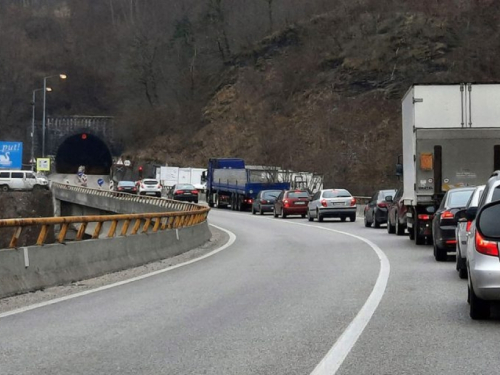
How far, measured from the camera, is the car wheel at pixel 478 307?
1084 cm

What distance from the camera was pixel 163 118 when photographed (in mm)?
104000

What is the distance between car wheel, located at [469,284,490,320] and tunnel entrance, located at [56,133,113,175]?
86657mm

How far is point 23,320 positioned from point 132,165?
8998cm

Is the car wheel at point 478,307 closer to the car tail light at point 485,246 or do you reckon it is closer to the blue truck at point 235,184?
the car tail light at point 485,246

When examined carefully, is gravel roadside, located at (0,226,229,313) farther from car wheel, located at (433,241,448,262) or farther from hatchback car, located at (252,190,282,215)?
hatchback car, located at (252,190,282,215)

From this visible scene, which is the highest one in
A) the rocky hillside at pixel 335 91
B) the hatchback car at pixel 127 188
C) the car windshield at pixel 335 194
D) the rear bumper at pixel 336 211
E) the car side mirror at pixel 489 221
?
the rocky hillside at pixel 335 91

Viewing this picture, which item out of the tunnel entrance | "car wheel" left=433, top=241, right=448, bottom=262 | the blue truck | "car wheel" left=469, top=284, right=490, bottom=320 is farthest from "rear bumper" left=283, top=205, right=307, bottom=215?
the tunnel entrance

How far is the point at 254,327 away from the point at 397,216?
20444 mm

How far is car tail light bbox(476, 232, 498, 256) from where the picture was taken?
10.4 meters

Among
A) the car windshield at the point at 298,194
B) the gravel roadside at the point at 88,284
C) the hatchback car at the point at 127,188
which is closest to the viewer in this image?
the gravel roadside at the point at 88,284

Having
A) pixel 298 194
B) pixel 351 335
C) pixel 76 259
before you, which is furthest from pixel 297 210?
pixel 351 335

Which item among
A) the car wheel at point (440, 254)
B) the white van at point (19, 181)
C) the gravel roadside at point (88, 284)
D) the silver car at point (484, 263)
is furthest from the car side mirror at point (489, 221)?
the white van at point (19, 181)

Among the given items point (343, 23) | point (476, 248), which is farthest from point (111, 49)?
point (476, 248)

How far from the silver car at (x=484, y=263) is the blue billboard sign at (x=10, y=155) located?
268 ft
